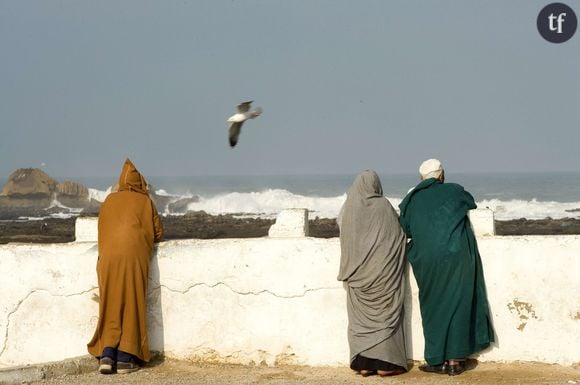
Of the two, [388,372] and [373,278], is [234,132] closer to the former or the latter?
[373,278]

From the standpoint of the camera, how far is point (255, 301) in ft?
21.0

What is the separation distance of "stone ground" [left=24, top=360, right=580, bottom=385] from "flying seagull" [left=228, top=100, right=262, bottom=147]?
5658 millimetres

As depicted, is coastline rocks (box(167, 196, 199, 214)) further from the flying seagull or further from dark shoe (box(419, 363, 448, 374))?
dark shoe (box(419, 363, 448, 374))

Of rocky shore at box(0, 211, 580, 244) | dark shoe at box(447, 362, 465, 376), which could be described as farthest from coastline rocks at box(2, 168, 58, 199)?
dark shoe at box(447, 362, 465, 376)

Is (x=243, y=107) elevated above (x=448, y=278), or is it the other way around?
(x=243, y=107)

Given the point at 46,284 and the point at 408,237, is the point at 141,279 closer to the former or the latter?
the point at 46,284

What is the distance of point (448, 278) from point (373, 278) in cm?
49

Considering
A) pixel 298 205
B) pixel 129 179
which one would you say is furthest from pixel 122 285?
pixel 298 205

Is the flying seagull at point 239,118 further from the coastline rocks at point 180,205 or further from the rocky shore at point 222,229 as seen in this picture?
the coastline rocks at point 180,205

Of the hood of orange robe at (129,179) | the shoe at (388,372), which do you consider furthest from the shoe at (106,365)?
the shoe at (388,372)

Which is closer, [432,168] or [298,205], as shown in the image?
[432,168]

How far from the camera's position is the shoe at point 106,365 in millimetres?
6195

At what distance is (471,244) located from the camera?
19.6ft

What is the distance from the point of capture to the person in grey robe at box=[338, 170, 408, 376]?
5.93 meters
